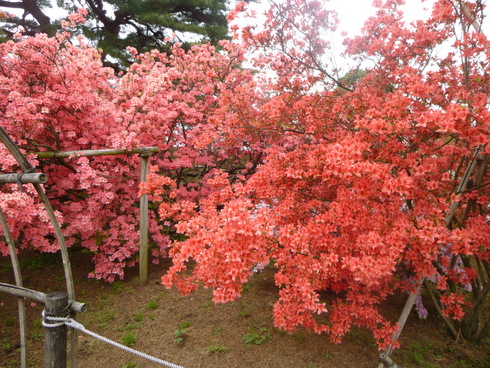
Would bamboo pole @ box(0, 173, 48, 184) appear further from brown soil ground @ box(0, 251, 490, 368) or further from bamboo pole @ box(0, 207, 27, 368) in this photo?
brown soil ground @ box(0, 251, 490, 368)

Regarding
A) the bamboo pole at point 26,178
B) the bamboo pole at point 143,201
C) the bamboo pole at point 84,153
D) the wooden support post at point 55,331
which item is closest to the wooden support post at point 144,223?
the bamboo pole at point 143,201

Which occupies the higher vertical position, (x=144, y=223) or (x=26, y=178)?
(x=26, y=178)

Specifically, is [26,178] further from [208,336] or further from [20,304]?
[208,336]

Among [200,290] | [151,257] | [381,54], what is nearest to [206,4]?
[381,54]

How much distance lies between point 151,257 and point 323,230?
3.33 metres

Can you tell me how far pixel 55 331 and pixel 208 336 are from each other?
5.05ft

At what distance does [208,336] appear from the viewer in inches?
112

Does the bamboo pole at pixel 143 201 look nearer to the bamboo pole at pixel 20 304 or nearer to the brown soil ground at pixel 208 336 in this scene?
the brown soil ground at pixel 208 336

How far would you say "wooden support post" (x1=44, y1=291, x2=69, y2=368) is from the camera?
1.66 m

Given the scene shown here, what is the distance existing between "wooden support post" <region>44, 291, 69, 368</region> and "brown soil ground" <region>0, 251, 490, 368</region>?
3.30 feet

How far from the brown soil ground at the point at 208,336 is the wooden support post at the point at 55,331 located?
3.30ft

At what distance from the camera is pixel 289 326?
2256 mm

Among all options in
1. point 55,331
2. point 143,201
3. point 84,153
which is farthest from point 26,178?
point 143,201

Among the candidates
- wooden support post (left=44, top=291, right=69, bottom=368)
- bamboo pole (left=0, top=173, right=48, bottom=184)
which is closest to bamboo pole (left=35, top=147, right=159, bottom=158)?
bamboo pole (left=0, top=173, right=48, bottom=184)
